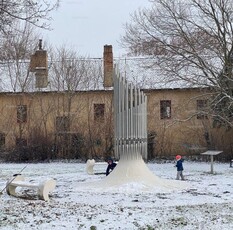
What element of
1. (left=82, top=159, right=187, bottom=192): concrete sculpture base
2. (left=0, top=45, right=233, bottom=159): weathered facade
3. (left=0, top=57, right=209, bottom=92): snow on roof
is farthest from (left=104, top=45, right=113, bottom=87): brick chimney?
(left=82, top=159, right=187, bottom=192): concrete sculpture base

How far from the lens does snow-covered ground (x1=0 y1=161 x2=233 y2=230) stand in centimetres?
967

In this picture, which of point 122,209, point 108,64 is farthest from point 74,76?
point 122,209

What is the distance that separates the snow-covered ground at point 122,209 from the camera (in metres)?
9.67

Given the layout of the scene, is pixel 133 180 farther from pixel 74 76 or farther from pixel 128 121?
pixel 74 76

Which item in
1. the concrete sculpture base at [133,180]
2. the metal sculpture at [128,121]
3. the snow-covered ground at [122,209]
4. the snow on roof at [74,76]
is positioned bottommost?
the snow-covered ground at [122,209]

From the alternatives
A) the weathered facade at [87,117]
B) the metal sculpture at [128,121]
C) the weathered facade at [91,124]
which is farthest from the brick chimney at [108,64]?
the metal sculpture at [128,121]

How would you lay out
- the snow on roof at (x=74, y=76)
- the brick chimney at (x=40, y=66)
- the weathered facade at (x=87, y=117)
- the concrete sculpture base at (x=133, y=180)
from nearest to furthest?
the concrete sculpture base at (x=133, y=180) → the weathered facade at (x=87, y=117) → the snow on roof at (x=74, y=76) → the brick chimney at (x=40, y=66)

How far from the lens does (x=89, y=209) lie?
11.5 m

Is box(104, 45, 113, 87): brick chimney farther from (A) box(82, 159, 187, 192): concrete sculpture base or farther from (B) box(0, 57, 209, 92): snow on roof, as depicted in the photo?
(A) box(82, 159, 187, 192): concrete sculpture base

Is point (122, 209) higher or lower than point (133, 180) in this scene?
lower

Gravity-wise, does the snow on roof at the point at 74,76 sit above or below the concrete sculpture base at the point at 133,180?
above

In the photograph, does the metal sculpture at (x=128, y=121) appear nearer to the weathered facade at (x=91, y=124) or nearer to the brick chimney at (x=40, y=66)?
the weathered facade at (x=91, y=124)

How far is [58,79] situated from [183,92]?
9.59 metres

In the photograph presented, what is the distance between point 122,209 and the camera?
453 inches
